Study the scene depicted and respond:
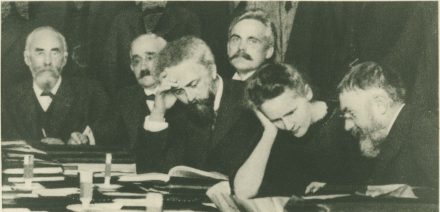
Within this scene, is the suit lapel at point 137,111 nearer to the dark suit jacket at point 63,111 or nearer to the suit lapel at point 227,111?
the dark suit jacket at point 63,111

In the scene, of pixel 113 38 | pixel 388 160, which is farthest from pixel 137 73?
Answer: pixel 388 160

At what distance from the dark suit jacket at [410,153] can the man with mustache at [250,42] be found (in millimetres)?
863

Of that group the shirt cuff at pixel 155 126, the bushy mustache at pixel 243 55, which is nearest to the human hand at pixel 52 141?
the shirt cuff at pixel 155 126

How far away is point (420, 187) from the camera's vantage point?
3350 mm

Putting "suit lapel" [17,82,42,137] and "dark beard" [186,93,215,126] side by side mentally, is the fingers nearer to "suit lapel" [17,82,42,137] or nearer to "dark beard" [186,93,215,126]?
"suit lapel" [17,82,42,137]

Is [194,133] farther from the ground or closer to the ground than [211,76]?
closer to the ground

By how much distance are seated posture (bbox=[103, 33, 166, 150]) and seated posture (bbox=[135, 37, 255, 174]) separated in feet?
0.14

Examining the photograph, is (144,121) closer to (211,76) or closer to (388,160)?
(211,76)

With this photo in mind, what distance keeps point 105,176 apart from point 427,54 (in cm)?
204

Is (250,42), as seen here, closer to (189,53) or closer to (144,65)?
(189,53)

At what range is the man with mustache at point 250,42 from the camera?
11.1 ft

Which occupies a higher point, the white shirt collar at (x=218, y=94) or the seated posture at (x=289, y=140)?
the white shirt collar at (x=218, y=94)

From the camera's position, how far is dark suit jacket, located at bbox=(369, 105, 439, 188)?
131 inches

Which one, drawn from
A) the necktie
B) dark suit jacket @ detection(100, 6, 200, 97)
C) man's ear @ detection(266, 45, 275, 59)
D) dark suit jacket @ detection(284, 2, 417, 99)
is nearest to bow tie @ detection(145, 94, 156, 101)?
dark suit jacket @ detection(100, 6, 200, 97)
